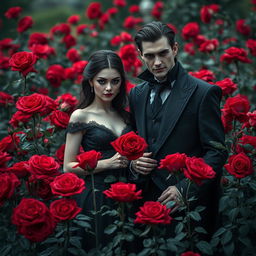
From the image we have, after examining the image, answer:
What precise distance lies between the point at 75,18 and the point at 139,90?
3529 millimetres

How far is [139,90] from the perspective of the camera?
287cm

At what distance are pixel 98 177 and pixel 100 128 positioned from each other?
387mm

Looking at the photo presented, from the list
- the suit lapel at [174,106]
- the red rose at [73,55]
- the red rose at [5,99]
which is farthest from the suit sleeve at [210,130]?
the red rose at [73,55]

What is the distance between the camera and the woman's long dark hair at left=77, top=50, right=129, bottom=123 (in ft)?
9.48

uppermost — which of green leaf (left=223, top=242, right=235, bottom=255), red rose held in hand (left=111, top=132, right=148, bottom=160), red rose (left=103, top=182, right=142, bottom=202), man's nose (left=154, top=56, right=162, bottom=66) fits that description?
man's nose (left=154, top=56, right=162, bottom=66)

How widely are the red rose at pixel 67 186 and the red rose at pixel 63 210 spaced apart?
0.06 meters

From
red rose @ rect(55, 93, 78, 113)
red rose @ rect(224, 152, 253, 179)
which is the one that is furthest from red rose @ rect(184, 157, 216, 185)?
red rose @ rect(55, 93, 78, 113)

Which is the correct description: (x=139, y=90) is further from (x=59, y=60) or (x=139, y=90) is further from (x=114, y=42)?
(x=59, y=60)

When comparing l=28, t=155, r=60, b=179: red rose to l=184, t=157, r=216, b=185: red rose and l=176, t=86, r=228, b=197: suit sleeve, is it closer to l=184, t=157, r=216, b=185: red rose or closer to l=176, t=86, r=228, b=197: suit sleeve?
l=184, t=157, r=216, b=185: red rose

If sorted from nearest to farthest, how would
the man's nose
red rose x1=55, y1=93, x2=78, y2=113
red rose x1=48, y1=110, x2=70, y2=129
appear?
the man's nose
red rose x1=48, y1=110, x2=70, y2=129
red rose x1=55, y1=93, x2=78, y2=113

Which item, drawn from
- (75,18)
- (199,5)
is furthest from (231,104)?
(199,5)

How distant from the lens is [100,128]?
289cm

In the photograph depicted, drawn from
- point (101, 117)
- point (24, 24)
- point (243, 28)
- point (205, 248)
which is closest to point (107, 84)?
point (101, 117)

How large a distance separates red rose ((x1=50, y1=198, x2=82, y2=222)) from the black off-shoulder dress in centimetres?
75
